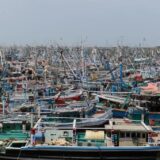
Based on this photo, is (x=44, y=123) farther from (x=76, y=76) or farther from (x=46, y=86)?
(x=76, y=76)

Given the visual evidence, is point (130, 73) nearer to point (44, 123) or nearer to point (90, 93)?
point (90, 93)

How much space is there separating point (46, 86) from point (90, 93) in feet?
17.0

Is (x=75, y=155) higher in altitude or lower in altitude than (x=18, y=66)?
lower

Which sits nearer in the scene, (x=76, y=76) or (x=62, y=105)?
(x=62, y=105)

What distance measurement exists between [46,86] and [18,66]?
17.5m

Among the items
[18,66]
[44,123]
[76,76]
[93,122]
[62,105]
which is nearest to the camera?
[44,123]

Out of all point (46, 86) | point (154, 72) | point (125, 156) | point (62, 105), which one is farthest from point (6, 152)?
point (154, 72)

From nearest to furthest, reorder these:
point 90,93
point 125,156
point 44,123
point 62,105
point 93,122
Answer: point 125,156, point 44,123, point 93,122, point 62,105, point 90,93

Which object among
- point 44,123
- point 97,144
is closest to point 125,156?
point 97,144

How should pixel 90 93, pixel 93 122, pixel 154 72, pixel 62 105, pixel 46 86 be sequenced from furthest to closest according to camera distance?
pixel 154 72 < pixel 46 86 < pixel 90 93 < pixel 62 105 < pixel 93 122

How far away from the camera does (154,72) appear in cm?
4847

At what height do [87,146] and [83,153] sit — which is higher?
[87,146]

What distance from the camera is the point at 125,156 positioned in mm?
20344

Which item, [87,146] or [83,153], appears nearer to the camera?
[83,153]
